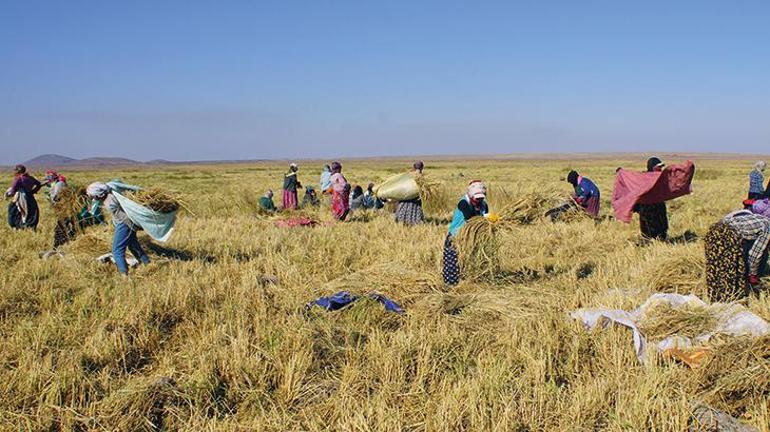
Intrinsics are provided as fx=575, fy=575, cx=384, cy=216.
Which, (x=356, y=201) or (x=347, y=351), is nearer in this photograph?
(x=347, y=351)

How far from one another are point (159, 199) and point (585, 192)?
7.74 m

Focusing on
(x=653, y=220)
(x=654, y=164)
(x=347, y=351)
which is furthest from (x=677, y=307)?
(x=653, y=220)

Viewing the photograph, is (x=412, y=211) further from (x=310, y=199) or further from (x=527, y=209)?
(x=310, y=199)

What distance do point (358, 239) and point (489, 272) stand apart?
3.40m

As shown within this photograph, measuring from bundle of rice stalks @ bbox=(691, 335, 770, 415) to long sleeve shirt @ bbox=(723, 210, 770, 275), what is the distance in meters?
1.77

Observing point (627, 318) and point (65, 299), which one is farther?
point (65, 299)

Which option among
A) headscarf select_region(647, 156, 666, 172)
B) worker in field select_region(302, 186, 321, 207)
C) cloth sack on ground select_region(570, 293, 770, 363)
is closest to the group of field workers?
headscarf select_region(647, 156, 666, 172)

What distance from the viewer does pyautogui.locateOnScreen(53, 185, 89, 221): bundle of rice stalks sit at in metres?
9.04

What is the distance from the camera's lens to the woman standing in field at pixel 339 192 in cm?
1216

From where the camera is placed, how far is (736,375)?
3.62 meters

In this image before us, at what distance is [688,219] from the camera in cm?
1152

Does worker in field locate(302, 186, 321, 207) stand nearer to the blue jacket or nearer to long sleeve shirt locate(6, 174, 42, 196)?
long sleeve shirt locate(6, 174, 42, 196)

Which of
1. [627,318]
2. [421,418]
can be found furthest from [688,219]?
[421,418]

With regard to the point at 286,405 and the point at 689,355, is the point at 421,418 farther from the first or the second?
the point at 689,355
